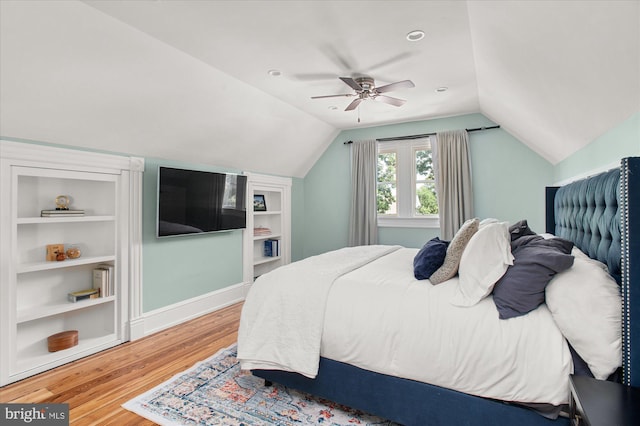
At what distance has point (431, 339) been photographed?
169 centimetres

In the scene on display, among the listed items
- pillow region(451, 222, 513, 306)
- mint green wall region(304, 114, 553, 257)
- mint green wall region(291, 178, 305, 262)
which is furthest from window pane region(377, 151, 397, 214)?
pillow region(451, 222, 513, 306)

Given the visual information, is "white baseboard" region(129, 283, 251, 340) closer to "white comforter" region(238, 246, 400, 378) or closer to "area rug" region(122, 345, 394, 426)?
"area rug" region(122, 345, 394, 426)

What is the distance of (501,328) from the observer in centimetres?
Answer: 157

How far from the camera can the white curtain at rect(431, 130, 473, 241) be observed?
4.59 meters

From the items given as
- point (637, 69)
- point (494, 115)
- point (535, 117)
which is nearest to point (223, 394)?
point (637, 69)

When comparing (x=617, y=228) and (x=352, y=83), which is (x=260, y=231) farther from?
(x=617, y=228)

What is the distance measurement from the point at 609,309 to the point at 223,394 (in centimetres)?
223

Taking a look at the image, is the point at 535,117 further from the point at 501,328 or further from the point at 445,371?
the point at 445,371

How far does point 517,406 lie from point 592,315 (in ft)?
1.78

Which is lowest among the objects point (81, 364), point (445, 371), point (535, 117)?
point (81, 364)

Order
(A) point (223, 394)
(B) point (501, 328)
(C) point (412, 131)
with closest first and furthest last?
(B) point (501, 328), (A) point (223, 394), (C) point (412, 131)

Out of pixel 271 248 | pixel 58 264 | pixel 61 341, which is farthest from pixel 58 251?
pixel 271 248

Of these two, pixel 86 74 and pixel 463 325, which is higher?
pixel 86 74

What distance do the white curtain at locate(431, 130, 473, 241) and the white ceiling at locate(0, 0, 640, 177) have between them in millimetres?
886
